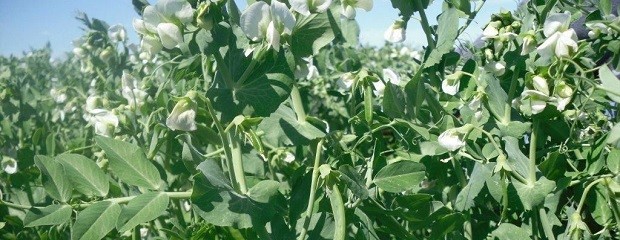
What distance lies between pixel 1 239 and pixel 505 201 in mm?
903

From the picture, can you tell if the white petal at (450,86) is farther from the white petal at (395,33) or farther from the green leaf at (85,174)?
the green leaf at (85,174)

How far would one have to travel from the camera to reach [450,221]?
2.54ft

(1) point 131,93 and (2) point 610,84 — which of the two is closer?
(2) point 610,84

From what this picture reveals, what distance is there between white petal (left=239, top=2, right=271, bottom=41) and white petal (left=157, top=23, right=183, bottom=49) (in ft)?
0.22

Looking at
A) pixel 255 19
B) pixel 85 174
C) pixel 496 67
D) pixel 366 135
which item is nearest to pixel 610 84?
pixel 496 67

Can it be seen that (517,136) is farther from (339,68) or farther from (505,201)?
(339,68)

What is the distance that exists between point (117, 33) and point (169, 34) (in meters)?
0.73

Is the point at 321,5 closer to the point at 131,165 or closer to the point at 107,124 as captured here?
the point at 131,165

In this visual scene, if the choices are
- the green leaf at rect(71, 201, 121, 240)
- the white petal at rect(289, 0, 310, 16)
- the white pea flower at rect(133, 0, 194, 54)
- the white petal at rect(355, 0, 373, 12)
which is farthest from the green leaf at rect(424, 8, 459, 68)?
the green leaf at rect(71, 201, 121, 240)

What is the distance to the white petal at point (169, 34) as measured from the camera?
2.22ft

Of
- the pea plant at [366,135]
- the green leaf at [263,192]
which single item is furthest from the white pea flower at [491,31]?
the green leaf at [263,192]

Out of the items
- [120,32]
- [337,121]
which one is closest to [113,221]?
[120,32]

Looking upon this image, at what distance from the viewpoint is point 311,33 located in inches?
29.3

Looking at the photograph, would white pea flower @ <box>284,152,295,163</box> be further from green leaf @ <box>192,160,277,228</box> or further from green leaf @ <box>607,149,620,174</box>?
green leaf @ <box>607,149,620,174</box>
